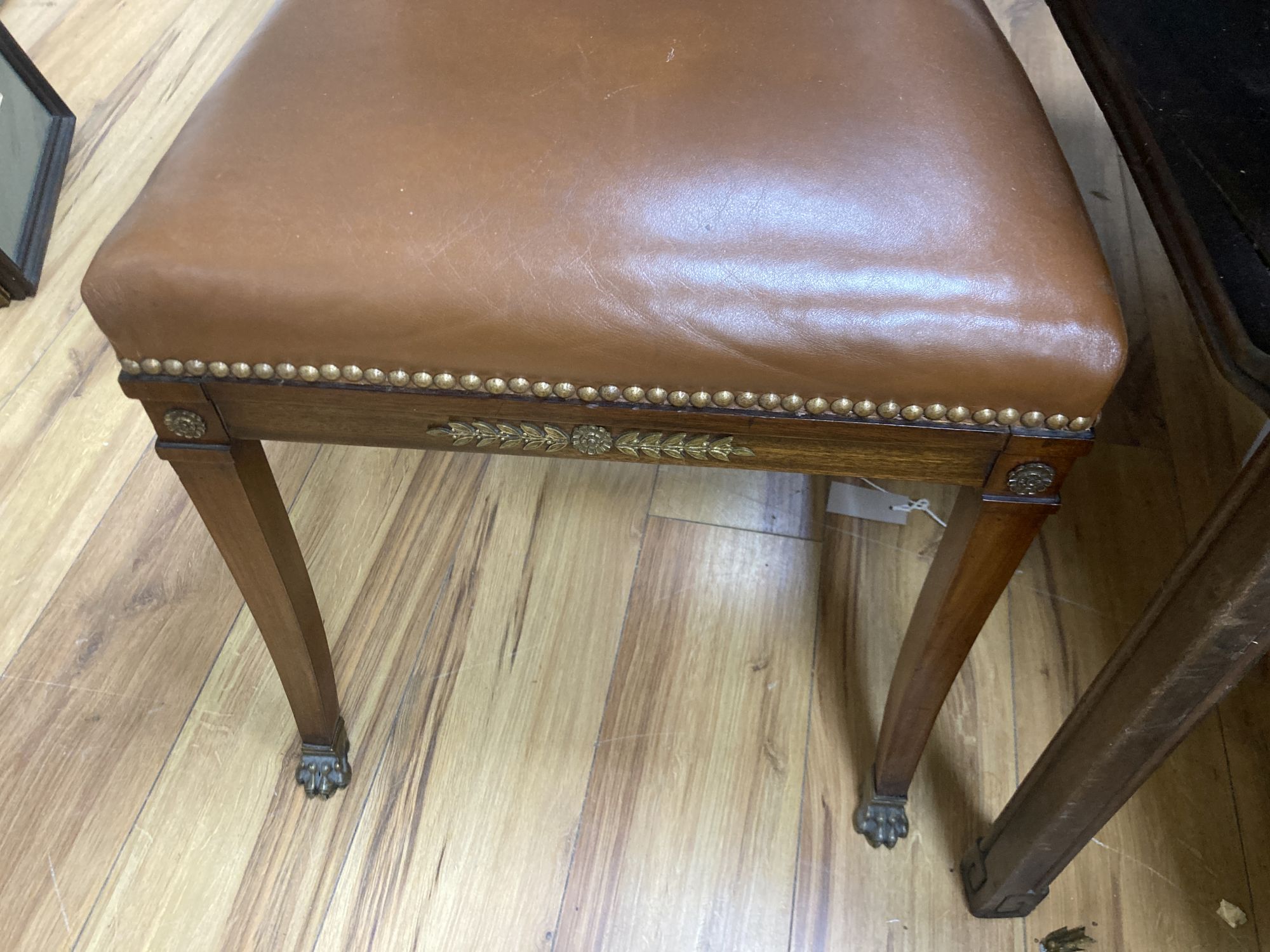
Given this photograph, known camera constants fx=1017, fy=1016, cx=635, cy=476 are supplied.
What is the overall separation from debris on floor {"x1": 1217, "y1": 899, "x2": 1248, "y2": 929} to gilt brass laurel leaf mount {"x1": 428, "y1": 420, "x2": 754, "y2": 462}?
0.55 meters

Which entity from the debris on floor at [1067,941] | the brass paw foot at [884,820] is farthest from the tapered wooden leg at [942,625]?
the debris on floor at [1067,941]

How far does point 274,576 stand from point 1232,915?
2.43ft

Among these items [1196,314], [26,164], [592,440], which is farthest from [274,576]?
[26,164]

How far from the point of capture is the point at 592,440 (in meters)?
0.56

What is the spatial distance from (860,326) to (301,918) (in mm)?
599

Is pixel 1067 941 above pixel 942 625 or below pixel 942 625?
below

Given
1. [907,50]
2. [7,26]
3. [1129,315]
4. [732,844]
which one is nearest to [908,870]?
[732,844]

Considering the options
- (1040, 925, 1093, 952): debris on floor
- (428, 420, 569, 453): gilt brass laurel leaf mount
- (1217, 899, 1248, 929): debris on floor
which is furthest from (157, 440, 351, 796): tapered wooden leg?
(1217, 899, 1248, 929): debris on floor

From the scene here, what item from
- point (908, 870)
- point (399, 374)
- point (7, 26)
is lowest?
point (908, 870)

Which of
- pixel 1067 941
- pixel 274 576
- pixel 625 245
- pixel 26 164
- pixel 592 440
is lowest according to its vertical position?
pixel 1067 941

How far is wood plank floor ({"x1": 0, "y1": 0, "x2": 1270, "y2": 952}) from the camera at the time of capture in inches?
30.3

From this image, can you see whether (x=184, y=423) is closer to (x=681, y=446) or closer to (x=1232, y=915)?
(x=681, y=446)

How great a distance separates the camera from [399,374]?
0.53m

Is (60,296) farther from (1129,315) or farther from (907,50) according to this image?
(1129,315)
